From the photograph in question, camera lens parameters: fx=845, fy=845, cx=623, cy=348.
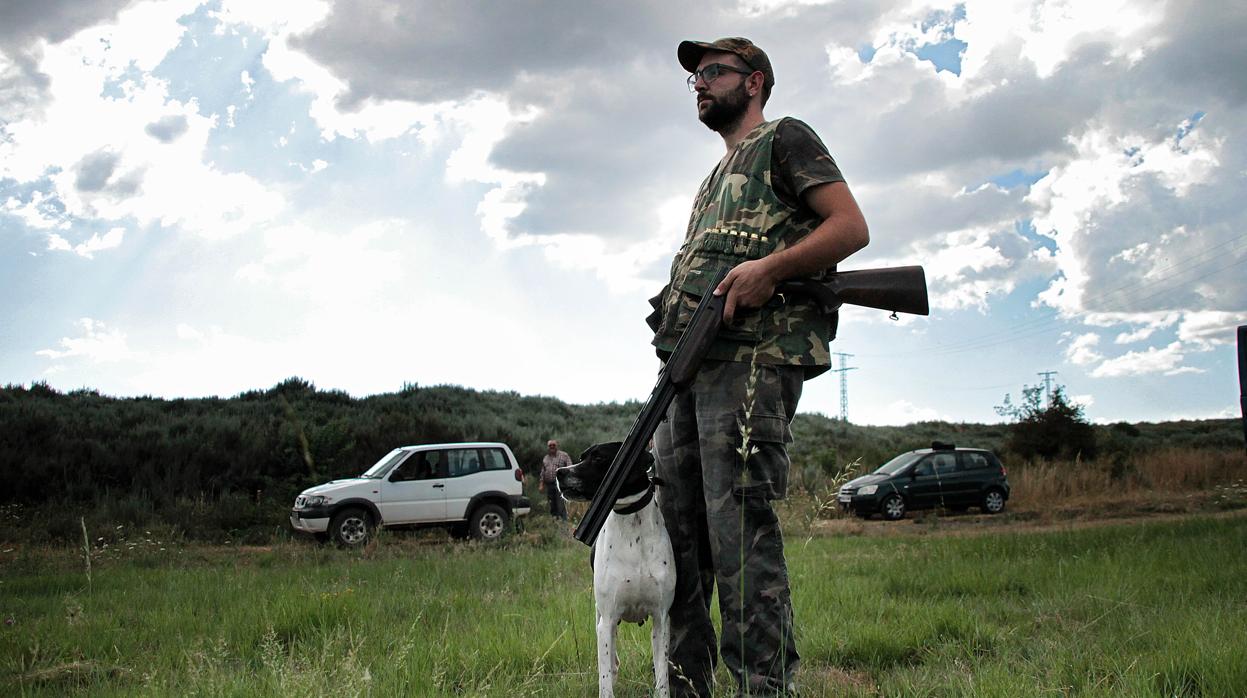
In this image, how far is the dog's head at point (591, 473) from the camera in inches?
115

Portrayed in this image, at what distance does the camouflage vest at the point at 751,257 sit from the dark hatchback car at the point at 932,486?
1586 cm

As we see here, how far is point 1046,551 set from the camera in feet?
24.4

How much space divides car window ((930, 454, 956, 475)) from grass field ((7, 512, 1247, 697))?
1038 centimetres

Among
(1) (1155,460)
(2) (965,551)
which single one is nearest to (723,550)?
(2) (965,551)

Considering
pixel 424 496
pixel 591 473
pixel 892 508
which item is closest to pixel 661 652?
pixel 591 473

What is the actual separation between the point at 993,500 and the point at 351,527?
13.5 m

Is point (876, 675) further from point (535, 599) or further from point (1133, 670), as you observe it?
point (535, 599)

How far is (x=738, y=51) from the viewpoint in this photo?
307cm

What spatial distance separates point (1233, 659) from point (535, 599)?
376cm

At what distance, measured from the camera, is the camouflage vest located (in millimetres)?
2840

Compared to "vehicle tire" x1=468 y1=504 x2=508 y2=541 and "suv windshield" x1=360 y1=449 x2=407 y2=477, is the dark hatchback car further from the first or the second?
"suv windshield" x1=360 y1=449 x2=407 y2=477

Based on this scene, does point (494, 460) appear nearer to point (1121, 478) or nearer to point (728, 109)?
point (728, 109)

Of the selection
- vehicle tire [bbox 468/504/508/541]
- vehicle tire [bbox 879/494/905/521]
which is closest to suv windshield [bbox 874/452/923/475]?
vehicle tire [bbox 879/494/905/521]

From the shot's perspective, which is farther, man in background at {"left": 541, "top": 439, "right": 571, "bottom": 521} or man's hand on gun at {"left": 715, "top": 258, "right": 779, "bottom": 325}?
man in background at {"left": 541, "top": 439, "right": 571, "bottom": 521}
